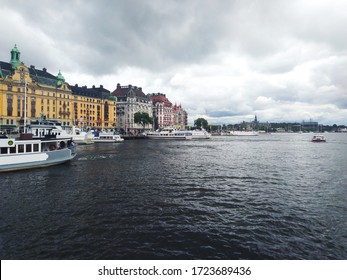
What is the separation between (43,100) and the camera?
121 meters

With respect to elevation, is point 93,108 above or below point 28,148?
above

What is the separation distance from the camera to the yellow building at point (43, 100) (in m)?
105

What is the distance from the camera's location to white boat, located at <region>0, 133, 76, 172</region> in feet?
99.0

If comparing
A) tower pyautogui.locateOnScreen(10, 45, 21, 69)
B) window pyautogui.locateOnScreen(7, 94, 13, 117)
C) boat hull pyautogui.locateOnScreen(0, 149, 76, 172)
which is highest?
tower pyautogui.locateOnScreen(10, 45, 21, 69)

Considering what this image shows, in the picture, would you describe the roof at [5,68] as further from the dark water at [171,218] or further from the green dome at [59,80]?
the dark water at [171,218]

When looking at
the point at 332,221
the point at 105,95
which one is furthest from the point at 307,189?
the point at 105,95

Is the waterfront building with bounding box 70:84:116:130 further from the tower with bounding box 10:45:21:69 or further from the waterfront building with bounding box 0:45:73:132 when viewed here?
the tower with bounding box 10:45:21:69

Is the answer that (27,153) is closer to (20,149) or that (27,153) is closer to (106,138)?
(20,149)

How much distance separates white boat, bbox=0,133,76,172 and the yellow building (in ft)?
219

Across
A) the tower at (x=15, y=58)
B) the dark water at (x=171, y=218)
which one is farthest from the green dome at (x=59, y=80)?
the dark water at (x=171, y=218)

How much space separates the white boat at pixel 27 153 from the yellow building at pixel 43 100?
6678 cm

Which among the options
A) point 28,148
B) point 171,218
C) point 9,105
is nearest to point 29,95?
point 9,105

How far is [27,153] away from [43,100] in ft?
346

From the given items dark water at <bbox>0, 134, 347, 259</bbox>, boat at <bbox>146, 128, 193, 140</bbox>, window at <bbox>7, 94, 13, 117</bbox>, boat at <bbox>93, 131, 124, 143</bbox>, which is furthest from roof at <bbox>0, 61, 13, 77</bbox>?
dark water at <bbox>0, 134, 347, 259</bbox>
